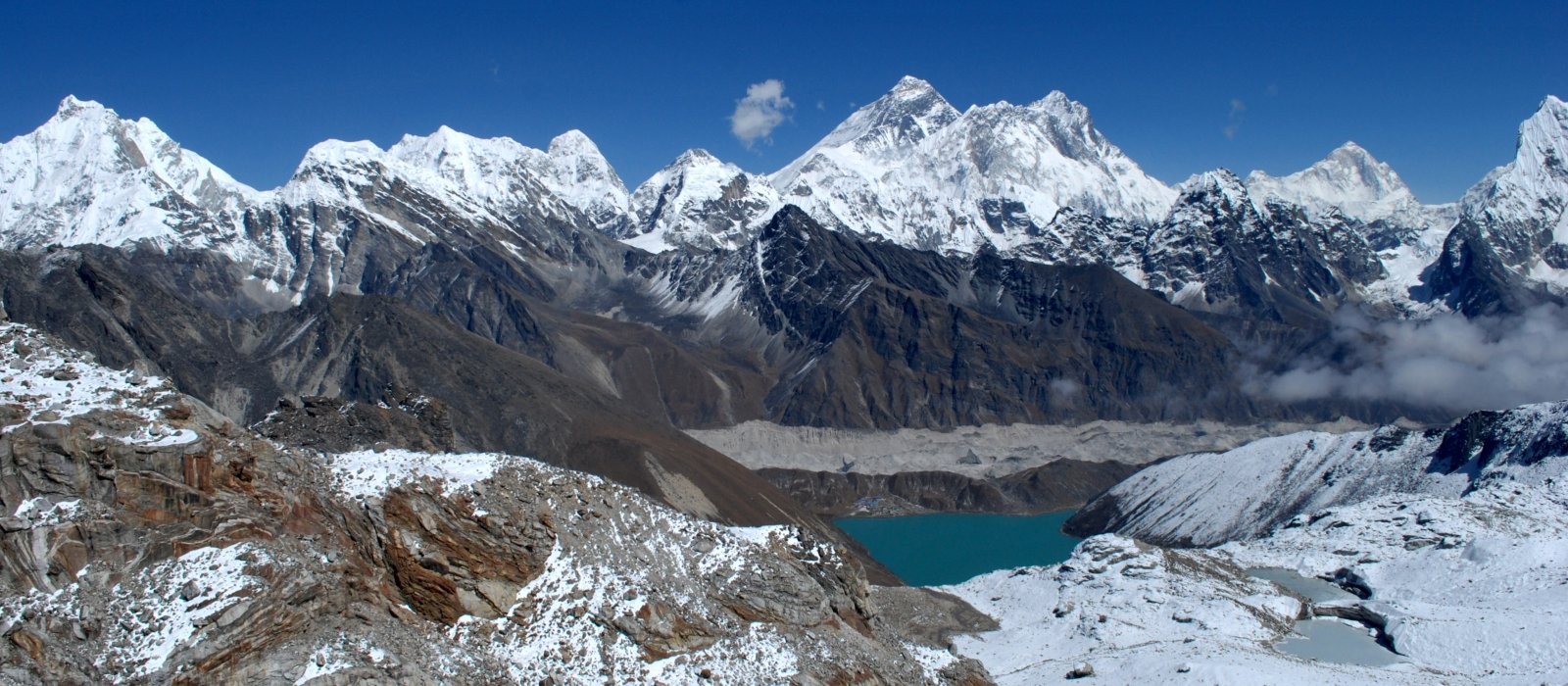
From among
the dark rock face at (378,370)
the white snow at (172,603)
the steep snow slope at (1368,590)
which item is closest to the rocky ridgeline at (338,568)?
the white snow at (172,603)

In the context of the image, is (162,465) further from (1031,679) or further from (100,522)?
(1031,679)

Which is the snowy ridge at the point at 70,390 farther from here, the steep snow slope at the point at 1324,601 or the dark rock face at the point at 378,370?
the dark rock face at the point at 378,370

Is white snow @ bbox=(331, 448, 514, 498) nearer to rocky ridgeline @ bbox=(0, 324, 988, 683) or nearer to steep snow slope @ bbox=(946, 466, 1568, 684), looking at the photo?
rocky ridgeline @ bbox=(0, 324, 988, 683)

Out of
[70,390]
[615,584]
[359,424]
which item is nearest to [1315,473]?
[359,424]

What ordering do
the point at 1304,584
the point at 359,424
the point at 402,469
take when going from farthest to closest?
the point at 359,424 < the point at 1304,584 < the point at 402,469

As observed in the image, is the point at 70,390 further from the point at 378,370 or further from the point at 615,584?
the point at 378,370


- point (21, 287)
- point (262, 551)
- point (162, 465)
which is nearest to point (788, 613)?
point (262, 551)
